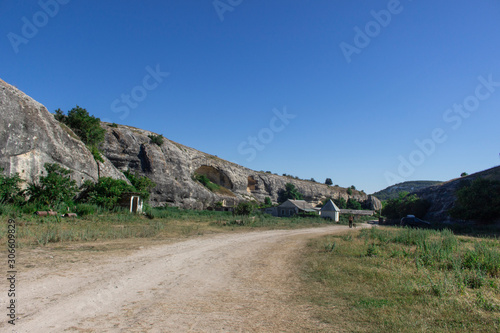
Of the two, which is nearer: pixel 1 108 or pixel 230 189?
pixel 1 108

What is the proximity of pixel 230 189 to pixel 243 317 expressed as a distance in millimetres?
57191

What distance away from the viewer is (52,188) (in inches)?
828

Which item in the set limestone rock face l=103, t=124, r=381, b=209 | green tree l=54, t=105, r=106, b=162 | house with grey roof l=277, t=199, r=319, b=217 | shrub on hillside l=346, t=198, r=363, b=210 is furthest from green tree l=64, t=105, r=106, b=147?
shrub on hillside l=346, t=198, r=363, b=210

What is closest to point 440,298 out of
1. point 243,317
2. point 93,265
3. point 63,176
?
point 243,317

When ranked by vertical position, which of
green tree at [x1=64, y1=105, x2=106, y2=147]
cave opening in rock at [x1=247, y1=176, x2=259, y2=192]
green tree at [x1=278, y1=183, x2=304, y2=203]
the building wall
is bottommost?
the building wall

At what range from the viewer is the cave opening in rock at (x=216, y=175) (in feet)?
199

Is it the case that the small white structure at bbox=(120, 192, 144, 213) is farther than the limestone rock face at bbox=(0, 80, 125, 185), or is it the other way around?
the small white structure at bbox=(120, 192, 144, 213)

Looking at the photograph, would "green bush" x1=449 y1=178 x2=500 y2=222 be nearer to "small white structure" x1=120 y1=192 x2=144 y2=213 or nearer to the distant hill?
"small white structure" x1=120 y1=192 x2=144 y2=213

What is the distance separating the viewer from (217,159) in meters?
63.5

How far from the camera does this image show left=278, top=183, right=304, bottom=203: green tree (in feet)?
247

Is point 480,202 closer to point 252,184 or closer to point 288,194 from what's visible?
point 288,194

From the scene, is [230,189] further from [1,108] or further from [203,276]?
[203,276]

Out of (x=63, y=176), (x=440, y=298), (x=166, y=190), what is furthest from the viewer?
(x=166, y=190)

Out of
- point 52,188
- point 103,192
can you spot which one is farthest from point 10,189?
point 103,192
